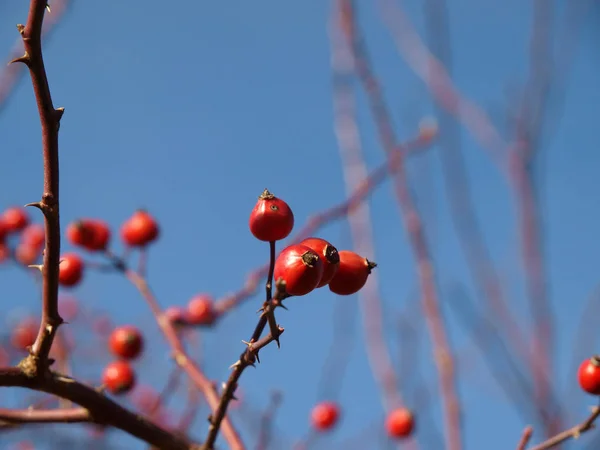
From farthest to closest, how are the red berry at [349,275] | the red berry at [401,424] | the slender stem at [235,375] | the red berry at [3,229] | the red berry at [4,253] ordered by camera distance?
the red berry at [401,424] < the red berry at [3,229] < the red berry at [4,253] < the red berry at [349,275] < the slender stem at [235,375]

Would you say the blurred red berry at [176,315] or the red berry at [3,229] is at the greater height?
the red berry at [3,229]

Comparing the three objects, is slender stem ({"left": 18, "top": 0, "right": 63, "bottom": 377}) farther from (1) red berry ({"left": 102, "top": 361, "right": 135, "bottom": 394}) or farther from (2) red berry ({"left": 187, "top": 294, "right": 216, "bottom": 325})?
(2) red berry ({"left": 187, "top": 294, "right": 216, "bottom": 325})

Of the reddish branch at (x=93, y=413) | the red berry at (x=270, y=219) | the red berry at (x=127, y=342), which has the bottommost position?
the reddish branch at (x=93, y=413)

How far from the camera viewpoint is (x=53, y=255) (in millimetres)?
1490

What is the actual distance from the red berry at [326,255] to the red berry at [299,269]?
0.27 ft

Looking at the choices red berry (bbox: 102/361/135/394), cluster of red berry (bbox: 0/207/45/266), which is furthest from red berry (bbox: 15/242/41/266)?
red berry (bbox: 102/361/135/394)

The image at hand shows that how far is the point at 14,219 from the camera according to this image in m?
3.70

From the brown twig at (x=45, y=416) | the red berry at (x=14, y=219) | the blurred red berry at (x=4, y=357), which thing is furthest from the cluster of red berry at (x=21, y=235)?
the blurred red berry at (x=4, y=357)

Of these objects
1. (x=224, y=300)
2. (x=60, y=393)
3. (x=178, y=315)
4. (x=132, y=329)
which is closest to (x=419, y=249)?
(x=224, y=300)

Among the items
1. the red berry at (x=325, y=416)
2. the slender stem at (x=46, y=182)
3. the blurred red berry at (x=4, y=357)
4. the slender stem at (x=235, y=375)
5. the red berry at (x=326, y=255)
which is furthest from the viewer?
the blurred red berry at (x=4, y=357)

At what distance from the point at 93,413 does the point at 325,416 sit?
9.26 ft

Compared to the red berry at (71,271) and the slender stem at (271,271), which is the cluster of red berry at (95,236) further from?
the slender stem at (271,271)

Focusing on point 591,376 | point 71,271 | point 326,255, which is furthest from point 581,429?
point 71,271

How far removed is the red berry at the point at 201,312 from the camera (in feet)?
12.0
